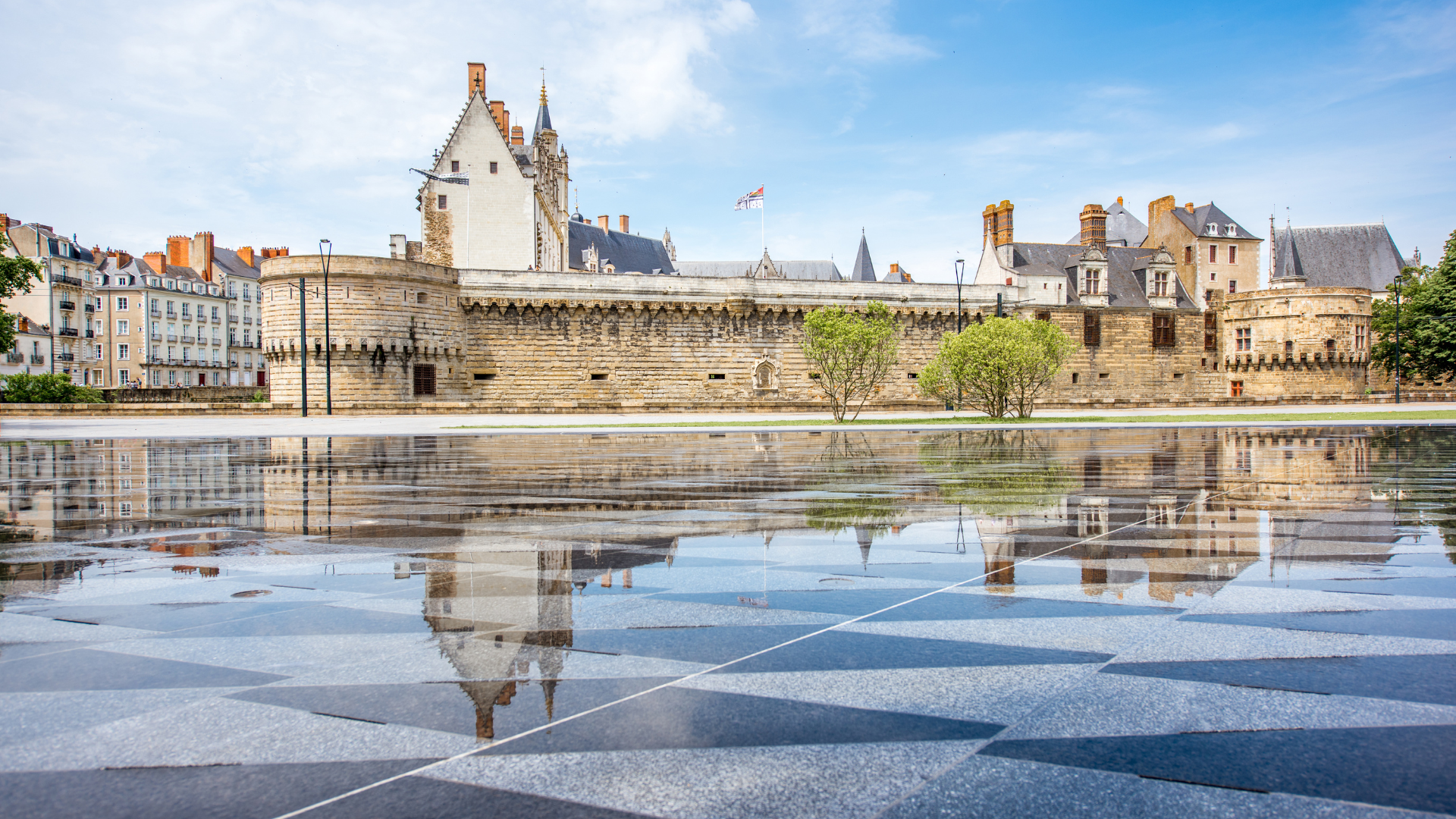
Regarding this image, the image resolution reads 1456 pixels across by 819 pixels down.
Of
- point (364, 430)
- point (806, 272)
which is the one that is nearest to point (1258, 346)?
point (806, 272)

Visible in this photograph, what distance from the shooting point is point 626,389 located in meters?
40.4

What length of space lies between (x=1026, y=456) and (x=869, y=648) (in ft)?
34.7

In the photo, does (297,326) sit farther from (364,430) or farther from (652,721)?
(652,721)

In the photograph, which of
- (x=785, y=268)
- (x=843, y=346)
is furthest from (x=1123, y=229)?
(x=843, y=346)

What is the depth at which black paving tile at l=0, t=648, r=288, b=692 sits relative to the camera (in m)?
3.01

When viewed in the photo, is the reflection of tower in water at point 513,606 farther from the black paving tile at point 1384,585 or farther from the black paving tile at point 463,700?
the black paving tile at point 1384,585

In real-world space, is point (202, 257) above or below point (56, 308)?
above

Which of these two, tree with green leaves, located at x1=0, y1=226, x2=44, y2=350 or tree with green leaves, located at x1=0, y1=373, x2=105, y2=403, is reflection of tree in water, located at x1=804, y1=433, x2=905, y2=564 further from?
tree with green leaves, located at x1=0, y1=373, x2=105, y2=403

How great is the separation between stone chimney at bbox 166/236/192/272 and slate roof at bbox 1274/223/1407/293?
80253mm

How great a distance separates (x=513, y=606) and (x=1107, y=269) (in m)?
50.9

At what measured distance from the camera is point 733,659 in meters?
3.28

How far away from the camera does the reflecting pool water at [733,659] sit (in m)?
2.26

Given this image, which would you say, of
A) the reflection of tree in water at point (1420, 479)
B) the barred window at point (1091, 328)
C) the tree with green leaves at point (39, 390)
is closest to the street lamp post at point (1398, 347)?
the barred window at point (1091, 328)

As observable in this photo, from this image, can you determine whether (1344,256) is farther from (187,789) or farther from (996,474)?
(187,789)
